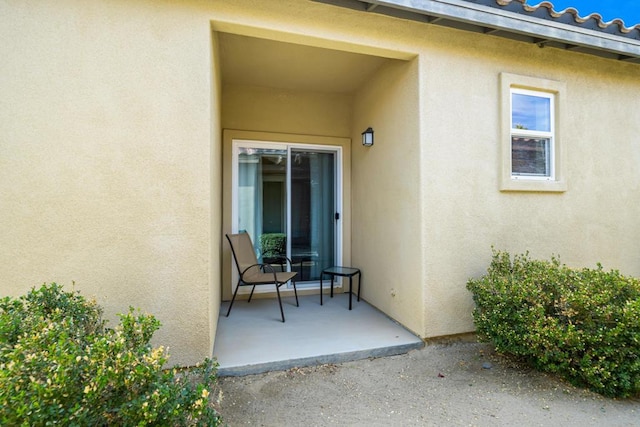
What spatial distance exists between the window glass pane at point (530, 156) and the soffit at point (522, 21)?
48.4 inches

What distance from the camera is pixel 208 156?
3.24 metres

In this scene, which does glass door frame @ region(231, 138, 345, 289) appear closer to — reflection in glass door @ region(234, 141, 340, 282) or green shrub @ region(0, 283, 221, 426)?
reflection in glass door @ region(234, 141, 340, 282)

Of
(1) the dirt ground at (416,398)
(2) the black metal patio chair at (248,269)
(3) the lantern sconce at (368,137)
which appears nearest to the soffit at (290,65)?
(3) the lantern sconce at (368,137)

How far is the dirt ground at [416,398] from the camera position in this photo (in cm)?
266

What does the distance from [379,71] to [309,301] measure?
374 centimetres

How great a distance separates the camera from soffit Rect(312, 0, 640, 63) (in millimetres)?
3549

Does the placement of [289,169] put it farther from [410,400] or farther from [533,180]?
[410,400]

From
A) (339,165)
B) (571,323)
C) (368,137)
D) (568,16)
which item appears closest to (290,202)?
(339,165)

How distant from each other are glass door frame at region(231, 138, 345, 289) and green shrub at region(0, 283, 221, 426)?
11.7 feet

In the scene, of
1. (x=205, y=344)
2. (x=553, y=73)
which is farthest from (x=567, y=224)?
(x=205, y=344)

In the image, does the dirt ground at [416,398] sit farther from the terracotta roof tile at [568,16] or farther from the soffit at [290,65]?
the terracotta roof tile at [568,16]

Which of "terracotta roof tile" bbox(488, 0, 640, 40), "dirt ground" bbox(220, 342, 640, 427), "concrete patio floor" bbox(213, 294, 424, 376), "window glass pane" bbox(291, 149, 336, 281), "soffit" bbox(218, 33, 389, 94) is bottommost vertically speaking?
"dirt ground" bbox(220, 342, 640, 427)

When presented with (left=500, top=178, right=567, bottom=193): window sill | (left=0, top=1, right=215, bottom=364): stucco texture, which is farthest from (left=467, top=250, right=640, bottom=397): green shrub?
(left=0, top=1, right=215, bottom=364): stucco texture

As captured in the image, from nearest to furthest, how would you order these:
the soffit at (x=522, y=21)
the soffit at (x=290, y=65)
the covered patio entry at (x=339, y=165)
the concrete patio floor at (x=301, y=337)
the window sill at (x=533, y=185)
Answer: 1. the concrete patio floor at (x=301, y=337)
2. the soffit at (x=522, y=21)
3. the covered patio entry at (x=339, y=165)
4. the window sill at (x=533, y=185)
5. the soffit at (x=290, y=65)
